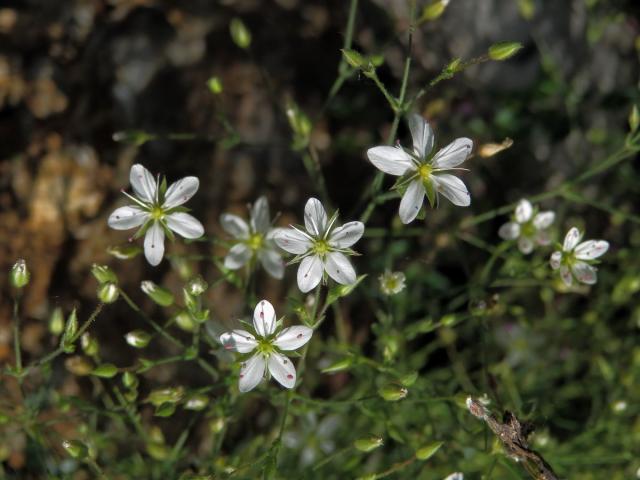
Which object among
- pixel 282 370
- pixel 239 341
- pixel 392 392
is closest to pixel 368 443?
pixel 392 392

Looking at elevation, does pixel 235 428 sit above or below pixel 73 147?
below

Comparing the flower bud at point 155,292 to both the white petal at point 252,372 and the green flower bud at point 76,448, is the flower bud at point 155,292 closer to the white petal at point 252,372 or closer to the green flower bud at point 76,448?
the white petal at point 252,372

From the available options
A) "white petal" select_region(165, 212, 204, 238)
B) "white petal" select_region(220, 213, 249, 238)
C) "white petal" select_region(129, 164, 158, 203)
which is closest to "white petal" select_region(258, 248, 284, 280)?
"white petal" select_region(220, 213, 249, 238)

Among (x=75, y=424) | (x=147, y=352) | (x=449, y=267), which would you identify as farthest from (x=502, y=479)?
(x=75, y=424)

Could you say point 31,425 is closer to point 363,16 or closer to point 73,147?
point 73,147

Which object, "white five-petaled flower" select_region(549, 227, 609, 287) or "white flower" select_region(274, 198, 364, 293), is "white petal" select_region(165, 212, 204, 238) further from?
"white five-petaled flower" select_region(549, 227, 609, 287)
